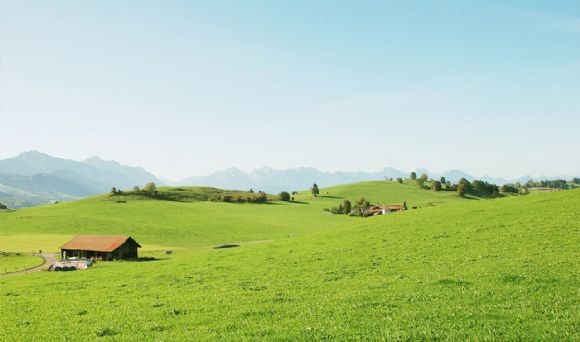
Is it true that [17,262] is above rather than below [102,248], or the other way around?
below

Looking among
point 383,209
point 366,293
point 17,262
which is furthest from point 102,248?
point 383,209

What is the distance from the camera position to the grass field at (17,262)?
64812mm

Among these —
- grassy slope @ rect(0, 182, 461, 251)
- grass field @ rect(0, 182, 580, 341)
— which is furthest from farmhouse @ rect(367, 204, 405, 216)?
grass field @ rect(0, 182, 580, 341)

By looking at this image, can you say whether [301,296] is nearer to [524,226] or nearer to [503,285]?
[503,285]

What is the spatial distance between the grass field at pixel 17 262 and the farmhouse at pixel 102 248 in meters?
7.86

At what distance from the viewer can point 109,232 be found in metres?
113

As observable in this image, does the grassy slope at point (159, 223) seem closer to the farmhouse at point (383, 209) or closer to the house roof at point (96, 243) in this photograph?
the house roof at point (96, 243)

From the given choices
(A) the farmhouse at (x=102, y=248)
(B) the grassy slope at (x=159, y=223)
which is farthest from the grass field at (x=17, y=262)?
(B) the grassy slope at (x=159, y=223)

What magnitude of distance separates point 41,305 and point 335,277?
18618 mm

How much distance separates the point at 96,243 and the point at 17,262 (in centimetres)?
1819

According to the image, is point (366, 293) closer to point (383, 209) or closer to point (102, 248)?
point (102, 248)

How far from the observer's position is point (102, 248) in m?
87.0

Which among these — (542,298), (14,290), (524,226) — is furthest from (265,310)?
(524,226)

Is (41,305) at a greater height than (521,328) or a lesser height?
lesser
